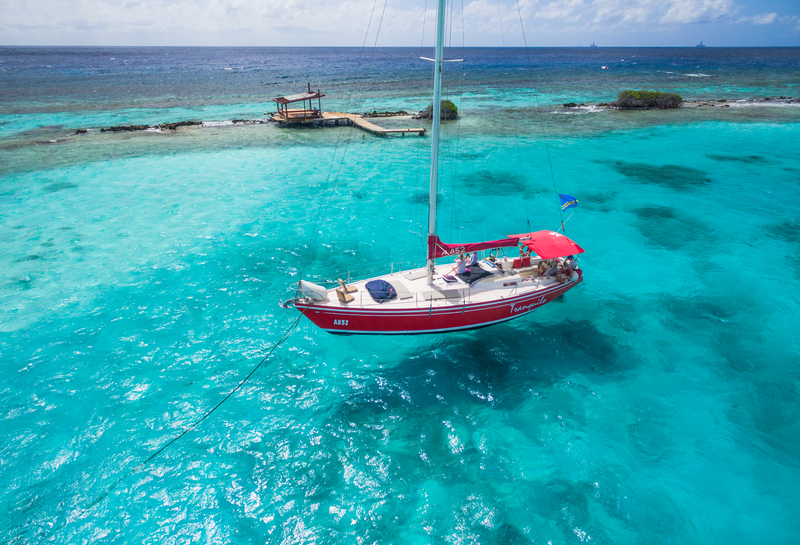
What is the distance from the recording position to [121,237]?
27.0 meters

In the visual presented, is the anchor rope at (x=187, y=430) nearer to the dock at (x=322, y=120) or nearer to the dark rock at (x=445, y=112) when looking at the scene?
the dock at (x=322, y=120)

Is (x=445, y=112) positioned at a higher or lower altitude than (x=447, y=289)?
higher

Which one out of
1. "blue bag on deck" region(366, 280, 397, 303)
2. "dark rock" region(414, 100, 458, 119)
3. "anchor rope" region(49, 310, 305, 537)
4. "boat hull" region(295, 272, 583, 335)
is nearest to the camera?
"anchor rope" region(49, 310, 305, 537)

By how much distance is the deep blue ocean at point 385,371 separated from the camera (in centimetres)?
1188

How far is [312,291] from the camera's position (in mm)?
15281

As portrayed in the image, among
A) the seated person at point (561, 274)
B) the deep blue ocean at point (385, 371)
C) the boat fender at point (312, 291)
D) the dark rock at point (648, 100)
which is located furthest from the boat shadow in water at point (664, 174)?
the dark rock at point (648, 100)

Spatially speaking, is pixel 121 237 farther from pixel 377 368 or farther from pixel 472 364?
pixel 472 364

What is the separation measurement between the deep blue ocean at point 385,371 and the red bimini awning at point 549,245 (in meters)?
4.12

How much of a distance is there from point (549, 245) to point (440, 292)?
5255mm

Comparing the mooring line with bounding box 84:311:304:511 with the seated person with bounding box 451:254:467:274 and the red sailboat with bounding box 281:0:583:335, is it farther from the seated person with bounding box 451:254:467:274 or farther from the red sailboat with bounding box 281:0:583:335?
the seated person with bounding box 451:254:467:274

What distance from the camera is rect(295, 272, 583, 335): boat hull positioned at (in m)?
15.4

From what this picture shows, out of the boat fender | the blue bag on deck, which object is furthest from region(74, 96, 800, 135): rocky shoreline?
the blue bag on deck

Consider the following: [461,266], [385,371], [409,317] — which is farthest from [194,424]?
[461,266]

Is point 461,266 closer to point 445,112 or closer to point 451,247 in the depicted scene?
point 451,247
